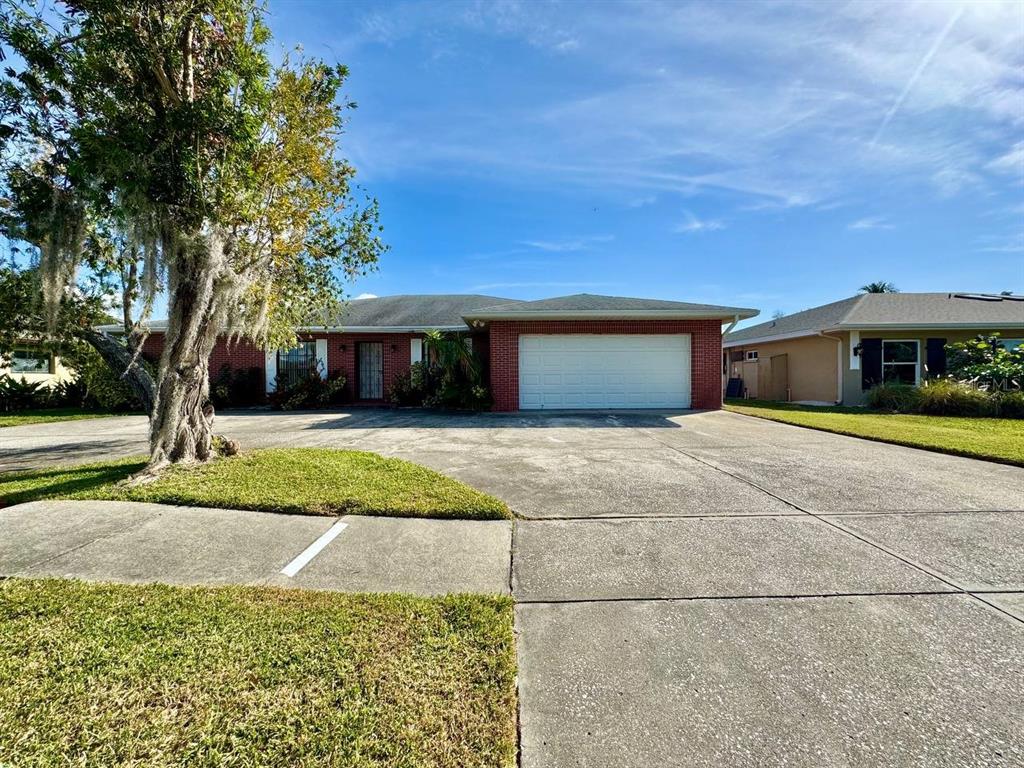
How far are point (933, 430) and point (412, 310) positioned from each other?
49.2 feet

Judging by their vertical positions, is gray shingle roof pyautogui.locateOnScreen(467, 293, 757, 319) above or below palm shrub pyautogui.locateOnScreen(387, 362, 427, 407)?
above

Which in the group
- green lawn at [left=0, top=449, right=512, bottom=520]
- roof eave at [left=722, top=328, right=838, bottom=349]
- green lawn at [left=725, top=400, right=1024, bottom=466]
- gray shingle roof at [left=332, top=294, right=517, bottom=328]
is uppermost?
gray shingle roof at [left=332, top=294, right=517, bottom=328]

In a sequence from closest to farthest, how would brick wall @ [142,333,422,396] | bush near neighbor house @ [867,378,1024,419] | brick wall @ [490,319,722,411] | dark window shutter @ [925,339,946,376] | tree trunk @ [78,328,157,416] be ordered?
tree trunk @ [78,328,157,416] < bush near neighbor house @ [867,378,1024,419] < brick wall @ [490,319,722,411] < dark window shutter @ [925,339,946,376] < brick wall @ [142,333,422,396]

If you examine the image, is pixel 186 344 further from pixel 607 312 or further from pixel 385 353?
pixel 385 353

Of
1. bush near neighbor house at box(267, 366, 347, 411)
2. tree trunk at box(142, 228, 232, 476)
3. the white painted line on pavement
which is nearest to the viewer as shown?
the white painted line on pavement

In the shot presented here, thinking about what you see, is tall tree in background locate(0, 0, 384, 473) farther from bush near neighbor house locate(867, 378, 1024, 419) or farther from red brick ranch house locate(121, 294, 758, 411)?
bush near neighbor house locate(867, 378, 1024, 419)

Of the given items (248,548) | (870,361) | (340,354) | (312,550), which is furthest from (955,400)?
(340,354)

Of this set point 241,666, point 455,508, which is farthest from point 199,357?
point 241,666

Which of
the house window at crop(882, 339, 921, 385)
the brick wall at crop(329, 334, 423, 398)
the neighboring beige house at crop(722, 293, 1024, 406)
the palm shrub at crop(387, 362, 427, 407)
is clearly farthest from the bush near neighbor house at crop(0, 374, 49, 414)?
the house window at crop(882, 339, 921, 385)

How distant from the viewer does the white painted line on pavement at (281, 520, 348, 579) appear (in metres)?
3.14

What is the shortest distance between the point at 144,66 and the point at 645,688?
23.2 ft

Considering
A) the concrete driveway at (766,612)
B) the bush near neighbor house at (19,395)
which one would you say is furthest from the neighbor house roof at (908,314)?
the bush near neighbor house at (19,395)

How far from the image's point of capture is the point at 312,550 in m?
3.45

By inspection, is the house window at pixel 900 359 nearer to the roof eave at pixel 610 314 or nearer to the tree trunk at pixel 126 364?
the roof eave at pixel 610 314
